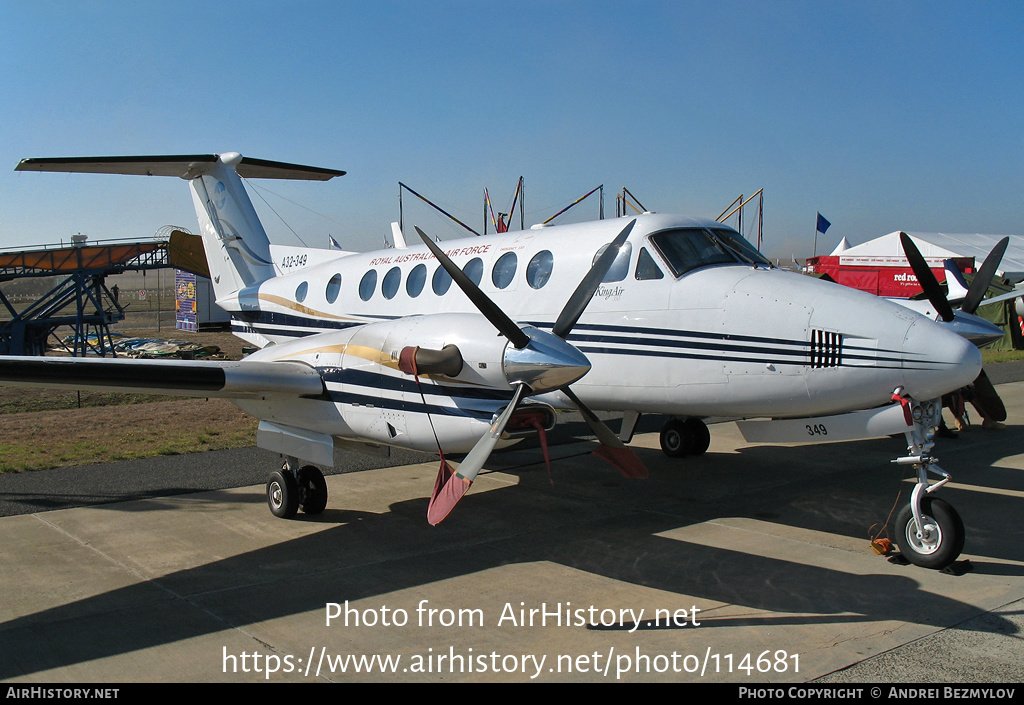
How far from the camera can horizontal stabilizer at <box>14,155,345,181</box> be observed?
10570mm

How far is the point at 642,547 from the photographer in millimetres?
6895

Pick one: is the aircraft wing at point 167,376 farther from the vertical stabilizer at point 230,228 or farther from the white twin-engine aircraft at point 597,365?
the vertical stabilizer at point 230,228

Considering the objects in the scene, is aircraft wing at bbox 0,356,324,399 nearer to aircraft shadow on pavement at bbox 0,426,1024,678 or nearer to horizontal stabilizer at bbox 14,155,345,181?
aircraft shadow on pavement at bbox 0,426,1024,678

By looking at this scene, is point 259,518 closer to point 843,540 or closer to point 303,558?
point 303,558

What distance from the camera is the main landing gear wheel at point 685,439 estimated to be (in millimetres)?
11000

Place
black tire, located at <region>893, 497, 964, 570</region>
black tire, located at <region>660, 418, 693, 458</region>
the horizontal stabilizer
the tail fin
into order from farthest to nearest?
the tail fin, black tire, located at <region>660, 418, 693, 458</region>, the horizontal stabilizer, black tire, located at <region>893, 497, 964, 570</region>

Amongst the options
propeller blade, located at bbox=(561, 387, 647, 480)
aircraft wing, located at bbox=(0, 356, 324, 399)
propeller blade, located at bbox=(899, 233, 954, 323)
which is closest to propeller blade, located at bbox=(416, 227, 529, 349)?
propeller blade, located at bbox=(561, 387, 647, 480)

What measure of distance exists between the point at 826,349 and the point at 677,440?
4918mm

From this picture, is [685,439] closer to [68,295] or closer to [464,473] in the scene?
[464,473]

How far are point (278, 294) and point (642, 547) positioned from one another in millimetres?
6867

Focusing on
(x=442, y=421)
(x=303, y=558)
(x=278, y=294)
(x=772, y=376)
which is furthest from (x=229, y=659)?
(x=278, y=294)

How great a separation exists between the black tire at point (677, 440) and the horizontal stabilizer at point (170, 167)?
7200mm

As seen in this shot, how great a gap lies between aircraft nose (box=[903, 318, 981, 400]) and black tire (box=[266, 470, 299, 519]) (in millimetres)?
6050

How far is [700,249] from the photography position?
7496mm
